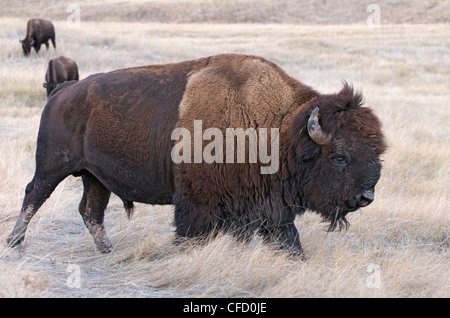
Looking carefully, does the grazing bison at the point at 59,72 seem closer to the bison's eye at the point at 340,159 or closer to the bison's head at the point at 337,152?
the bison's head at the point at 337,152

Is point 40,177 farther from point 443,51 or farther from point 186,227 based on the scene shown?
point 443,51

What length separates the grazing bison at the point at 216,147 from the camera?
4.59 metres

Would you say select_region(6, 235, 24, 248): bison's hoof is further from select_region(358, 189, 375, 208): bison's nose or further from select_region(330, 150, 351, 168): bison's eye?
select_region(358, 189, 375, 208): bison's nose

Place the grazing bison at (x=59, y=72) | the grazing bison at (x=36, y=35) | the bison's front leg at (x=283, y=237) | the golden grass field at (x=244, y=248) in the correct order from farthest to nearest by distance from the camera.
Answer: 1. the grazing bison at (x=36, y=35)
2. the grazing bison at (x=59, y=72)
3. the bison's front leg at (x=283, y=237)
4. the golden grass field at (x=244, y=248)

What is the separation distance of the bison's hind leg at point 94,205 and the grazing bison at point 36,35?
17644 millimetres

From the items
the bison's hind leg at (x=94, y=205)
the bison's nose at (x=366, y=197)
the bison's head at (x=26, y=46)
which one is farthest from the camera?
the bison's head at (x=26, y=46)

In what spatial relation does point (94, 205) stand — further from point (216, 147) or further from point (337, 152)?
point (337, 152)

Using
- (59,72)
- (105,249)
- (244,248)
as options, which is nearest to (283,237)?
(244,248)

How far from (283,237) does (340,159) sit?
38.6 inches

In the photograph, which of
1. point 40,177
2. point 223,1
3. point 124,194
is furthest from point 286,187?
point 223,1

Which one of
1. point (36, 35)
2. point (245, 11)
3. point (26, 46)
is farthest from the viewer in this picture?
point (245, 11)

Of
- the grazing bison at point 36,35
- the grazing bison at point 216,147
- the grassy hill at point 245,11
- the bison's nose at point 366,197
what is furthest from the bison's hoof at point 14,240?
the grassy hill at point 245,11

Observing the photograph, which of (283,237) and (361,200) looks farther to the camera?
(283,237)

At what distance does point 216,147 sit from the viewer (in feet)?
15.4
